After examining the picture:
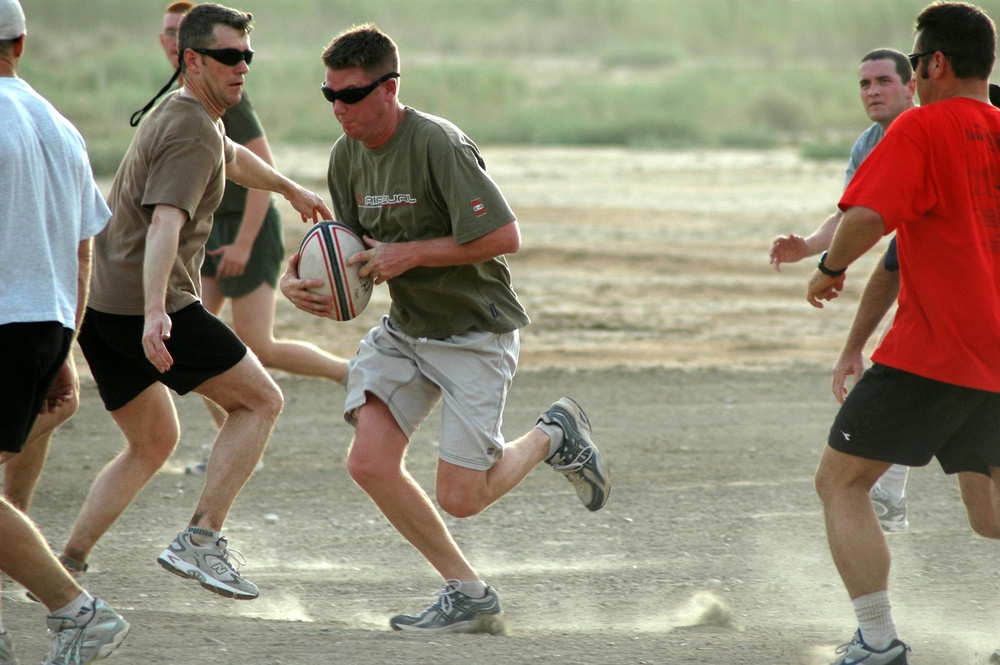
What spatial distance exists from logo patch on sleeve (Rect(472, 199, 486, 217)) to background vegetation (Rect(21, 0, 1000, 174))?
18965 mm

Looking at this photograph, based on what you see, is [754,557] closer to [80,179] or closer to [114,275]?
[114,275]

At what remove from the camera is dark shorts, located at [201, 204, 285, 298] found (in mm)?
7445

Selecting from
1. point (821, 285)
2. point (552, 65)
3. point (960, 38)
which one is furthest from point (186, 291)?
point (552, 65)

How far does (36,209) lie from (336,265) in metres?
1.30

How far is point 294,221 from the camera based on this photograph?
1847 centimetres

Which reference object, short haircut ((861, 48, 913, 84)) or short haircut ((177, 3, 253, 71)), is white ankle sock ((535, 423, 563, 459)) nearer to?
short haircut ((177, 3, 253, 71))

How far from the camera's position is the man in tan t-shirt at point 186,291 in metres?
5.03

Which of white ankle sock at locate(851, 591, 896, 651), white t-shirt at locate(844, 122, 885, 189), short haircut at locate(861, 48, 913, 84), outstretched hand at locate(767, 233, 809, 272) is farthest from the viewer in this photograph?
white t-shirt at locate(844, 122, 885, 189)

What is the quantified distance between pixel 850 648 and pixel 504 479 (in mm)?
1582

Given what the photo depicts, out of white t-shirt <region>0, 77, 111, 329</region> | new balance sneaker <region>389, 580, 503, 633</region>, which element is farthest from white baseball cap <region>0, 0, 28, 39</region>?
new balance sneaker <region>389, 580, 503, 633</region>

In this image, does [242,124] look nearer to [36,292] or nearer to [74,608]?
[36,292]

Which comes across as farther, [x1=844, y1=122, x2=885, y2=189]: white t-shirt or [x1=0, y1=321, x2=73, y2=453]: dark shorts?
[x1=844, y1=122, x2=885, y2=189]: white t-shirt

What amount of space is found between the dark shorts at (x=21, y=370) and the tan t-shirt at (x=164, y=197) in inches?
35.6

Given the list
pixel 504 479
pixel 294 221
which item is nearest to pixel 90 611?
pixel 504 479
